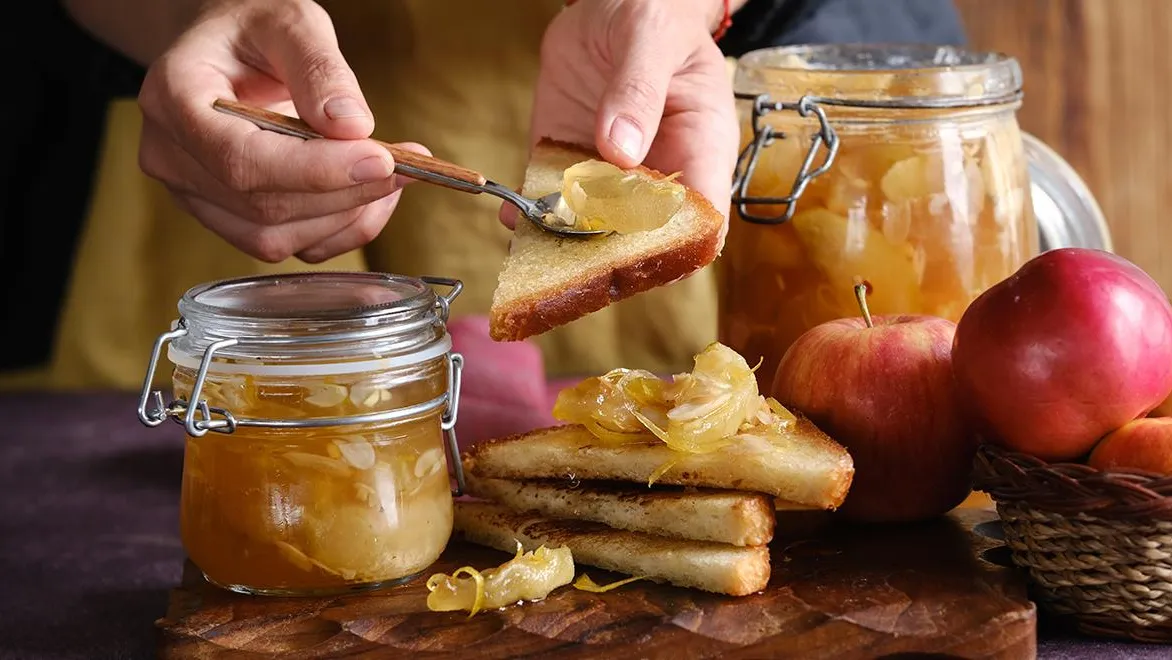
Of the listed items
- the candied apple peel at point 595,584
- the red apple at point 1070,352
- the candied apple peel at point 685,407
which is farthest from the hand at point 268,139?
the red apple at point 1070,352

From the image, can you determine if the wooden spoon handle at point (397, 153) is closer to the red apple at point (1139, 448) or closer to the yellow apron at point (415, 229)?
the red apple at point (1139, 448)

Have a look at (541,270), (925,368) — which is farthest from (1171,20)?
(541,270)

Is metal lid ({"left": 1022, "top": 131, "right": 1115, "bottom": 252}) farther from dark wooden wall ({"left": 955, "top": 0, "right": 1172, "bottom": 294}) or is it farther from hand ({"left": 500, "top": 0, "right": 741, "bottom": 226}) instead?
dark wooden wall ({"left": 955, "top": 0, "right": 1172, "bottom": 294})

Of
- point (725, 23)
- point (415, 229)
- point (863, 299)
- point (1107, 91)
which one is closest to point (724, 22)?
point (725, 23)

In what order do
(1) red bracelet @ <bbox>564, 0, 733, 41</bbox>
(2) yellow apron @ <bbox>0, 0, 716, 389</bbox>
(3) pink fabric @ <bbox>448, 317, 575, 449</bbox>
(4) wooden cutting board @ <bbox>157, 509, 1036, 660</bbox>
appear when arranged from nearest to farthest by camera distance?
(4) wooden cutting board @ <bbox>157, 509, 1036, 660</bbox> → (3) pink fabric @ <bbox>448, 317, 575, 449</bbox> → (1) red bracelet @ <bbox>564, 0, 733, 41</bbox> → (2) yellow apron @ <bbox>0, 0, 716, 389</bbox>

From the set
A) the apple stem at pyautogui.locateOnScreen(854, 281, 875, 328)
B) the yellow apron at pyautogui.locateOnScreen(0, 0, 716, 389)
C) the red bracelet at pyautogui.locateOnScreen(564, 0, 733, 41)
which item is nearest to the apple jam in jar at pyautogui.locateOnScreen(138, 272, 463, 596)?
the apple stem at pyautogui.locateOnScreen(854, 281, 875, 328)

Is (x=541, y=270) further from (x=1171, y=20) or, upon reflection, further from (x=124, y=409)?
(x=1171, y=20)
